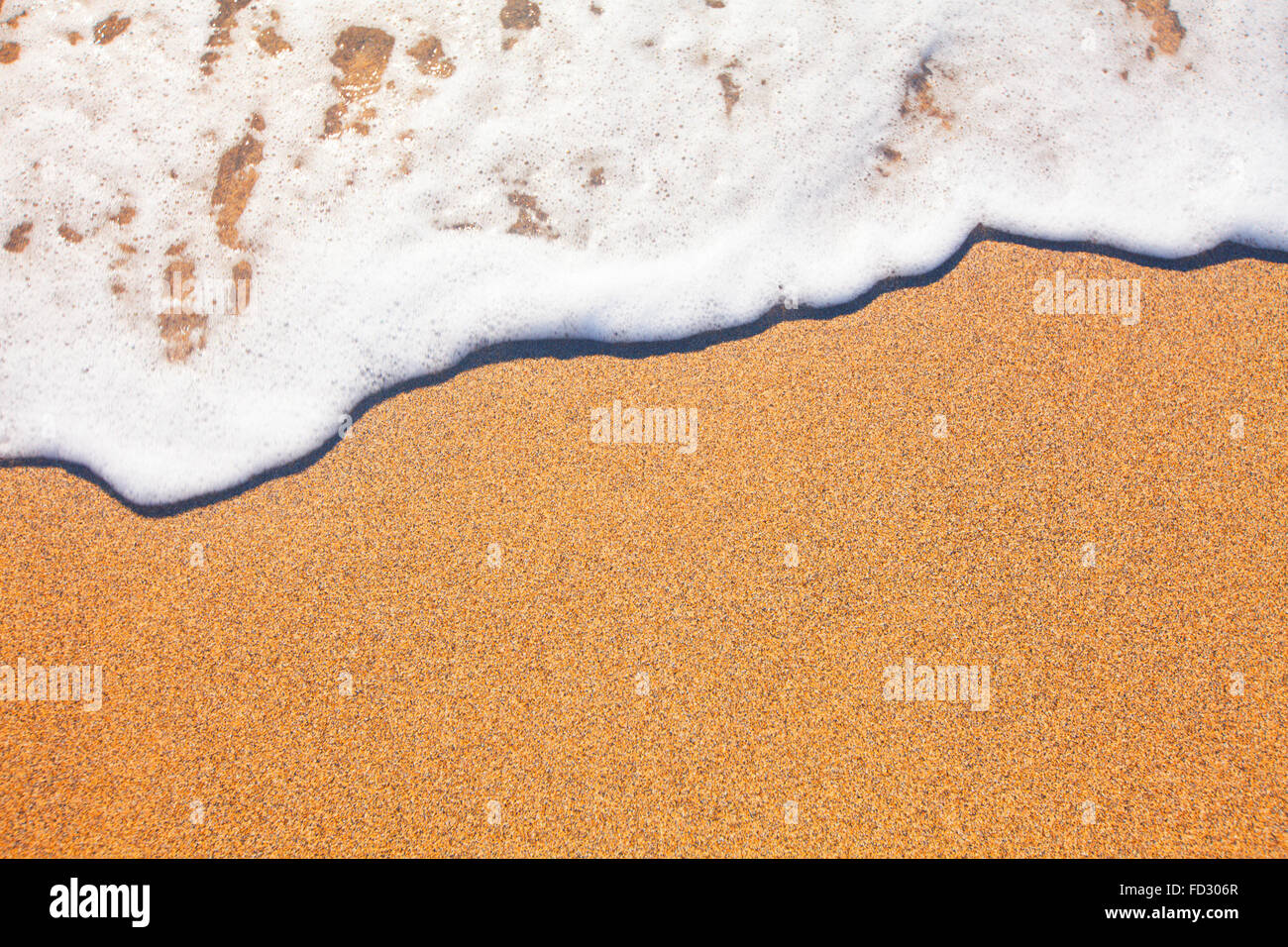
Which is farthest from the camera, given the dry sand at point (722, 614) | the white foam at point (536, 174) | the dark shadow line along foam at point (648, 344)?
the white foam at point (536, 174)

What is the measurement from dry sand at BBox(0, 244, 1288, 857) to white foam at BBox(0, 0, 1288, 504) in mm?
404

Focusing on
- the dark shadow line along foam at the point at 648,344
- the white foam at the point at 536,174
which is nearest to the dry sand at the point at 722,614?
the dark shadow line along foam at the point at 648,344

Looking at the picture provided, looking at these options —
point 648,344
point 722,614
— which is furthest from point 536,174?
point 722,614

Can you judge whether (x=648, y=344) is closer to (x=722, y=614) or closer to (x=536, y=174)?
(x=536, y=174)

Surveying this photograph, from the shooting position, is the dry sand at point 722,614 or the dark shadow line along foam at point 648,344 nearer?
the dry sand at point 722,614

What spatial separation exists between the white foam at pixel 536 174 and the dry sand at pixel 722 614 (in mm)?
404

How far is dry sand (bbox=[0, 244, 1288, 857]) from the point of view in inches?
101

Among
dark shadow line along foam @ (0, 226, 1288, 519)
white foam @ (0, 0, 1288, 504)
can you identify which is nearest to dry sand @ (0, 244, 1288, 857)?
dark shadow line along foam @ (0, 226, 1288, 519)

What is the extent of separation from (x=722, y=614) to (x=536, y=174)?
2.68m

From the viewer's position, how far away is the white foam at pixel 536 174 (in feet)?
10.7

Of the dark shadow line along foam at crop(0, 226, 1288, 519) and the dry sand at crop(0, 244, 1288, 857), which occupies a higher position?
the dark shadow line along foam at crop(0, 226, 1288, 519)

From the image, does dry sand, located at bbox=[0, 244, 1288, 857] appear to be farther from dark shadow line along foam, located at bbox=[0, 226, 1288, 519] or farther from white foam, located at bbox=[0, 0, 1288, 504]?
white foam, located at bbox=[0, 0, 1288, 504]

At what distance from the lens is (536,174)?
11.8ft

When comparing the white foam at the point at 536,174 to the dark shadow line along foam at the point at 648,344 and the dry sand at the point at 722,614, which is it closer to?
the dark shadow line along foam at the point at 648,344
